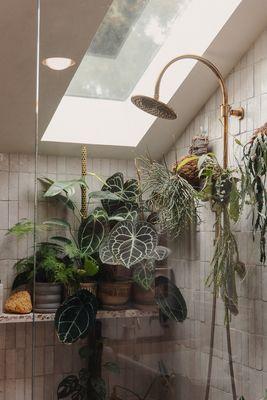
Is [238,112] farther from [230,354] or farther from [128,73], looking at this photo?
[230,354]

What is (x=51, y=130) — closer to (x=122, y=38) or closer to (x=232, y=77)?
(x=122, y=38)

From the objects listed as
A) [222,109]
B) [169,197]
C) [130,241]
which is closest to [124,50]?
[222,109]

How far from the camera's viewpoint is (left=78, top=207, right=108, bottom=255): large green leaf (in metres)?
1.43

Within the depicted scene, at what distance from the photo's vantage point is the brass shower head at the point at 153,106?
1448mm

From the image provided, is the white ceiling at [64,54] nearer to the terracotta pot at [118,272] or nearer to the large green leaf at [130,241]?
the large green leaf at [130,241]

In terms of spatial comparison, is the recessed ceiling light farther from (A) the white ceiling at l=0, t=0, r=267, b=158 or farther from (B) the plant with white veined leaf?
(B) the plant with white veined leaf

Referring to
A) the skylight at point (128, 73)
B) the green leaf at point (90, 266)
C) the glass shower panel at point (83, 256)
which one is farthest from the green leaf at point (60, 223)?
the skylight at point (128, 73)

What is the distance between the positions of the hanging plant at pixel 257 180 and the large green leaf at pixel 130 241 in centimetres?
30

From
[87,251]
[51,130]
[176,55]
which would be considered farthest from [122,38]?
[87,251]

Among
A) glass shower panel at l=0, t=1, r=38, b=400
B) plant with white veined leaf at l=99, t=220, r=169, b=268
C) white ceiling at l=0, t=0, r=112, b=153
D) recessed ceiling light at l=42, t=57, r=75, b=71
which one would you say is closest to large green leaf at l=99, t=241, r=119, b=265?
plant with white veined leaf at l=99, t=220, r=169, b=268

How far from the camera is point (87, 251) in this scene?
4.68 ft

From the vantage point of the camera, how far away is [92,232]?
56.1 inches

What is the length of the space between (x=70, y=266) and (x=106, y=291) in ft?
0.42

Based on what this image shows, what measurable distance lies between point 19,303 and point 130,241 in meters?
0.43
